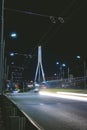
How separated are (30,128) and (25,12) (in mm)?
26567

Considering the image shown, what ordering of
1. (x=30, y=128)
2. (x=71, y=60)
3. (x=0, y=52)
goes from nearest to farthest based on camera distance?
(x=30, y=128) < (x=0, y=52) < (x=71, y=60)

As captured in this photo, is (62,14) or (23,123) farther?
(62,14)

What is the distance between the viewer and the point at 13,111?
10.3m

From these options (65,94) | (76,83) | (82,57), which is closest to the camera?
(65,94)

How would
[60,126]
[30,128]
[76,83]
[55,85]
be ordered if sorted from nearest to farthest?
[30,128] < [60,126] < [76,83] < [55,85]

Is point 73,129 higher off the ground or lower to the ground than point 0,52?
lower

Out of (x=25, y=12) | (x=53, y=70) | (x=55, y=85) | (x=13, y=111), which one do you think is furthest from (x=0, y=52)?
(x=53, y=70)

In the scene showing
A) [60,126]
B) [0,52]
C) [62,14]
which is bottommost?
[60,126]

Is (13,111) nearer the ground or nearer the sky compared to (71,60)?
nearer the ground

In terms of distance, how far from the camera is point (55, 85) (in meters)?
70.0

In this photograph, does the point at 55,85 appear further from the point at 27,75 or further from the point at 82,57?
the point at 27,75

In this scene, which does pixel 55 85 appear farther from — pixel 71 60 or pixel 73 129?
pixel 71 60

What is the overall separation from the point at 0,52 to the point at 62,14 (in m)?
5.95

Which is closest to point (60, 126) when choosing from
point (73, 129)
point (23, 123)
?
point (73, 129)
